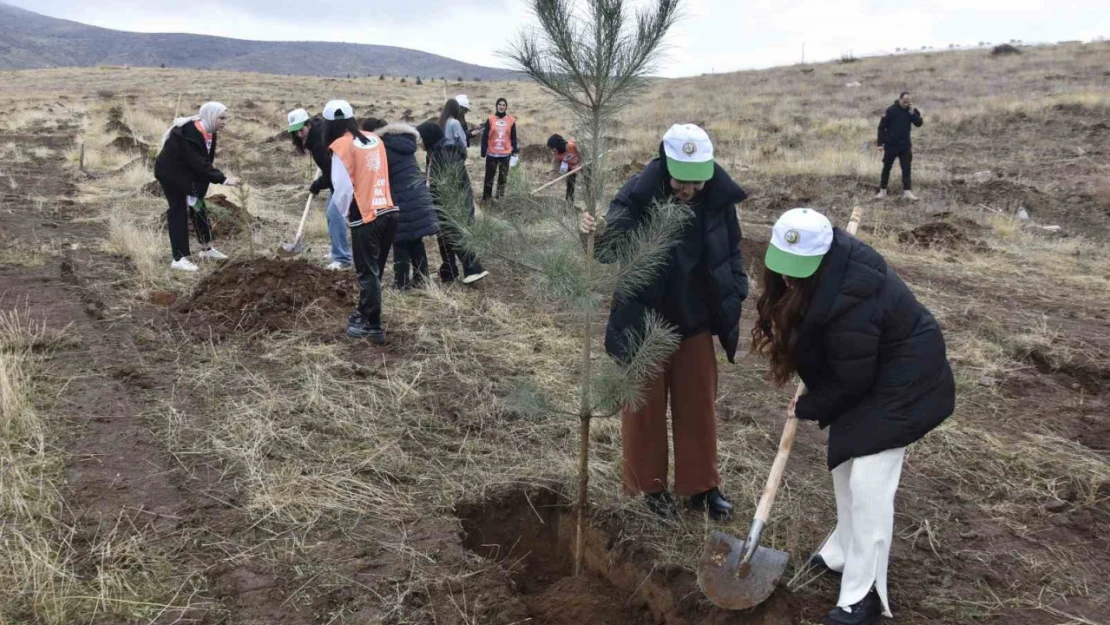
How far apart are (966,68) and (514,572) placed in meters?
32.4

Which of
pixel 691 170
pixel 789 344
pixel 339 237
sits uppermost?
pixel 691 170

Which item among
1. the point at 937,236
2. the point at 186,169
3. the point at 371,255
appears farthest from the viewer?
the point at 937,236

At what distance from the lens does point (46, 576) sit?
110 inches

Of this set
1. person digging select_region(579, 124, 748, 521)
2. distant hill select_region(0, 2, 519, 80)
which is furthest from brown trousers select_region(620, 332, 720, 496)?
distant hill select_region(0, 2, 519, 80)

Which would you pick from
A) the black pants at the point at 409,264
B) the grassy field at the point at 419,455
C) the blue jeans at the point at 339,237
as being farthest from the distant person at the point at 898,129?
the blue jeans at the point at 339,237

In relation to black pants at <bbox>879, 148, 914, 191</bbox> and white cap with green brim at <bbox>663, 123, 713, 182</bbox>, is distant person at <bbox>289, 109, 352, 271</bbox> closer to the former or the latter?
white cap with green brim at <bbox>663, 123, 713, 182</bbox>

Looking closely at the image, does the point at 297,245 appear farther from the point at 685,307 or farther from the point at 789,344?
the point at 789,344

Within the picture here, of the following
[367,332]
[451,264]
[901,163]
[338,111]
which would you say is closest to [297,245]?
[451,264]

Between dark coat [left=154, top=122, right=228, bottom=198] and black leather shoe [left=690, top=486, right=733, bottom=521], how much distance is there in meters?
5.55

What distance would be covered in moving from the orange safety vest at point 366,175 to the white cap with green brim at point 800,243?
11.1 feet

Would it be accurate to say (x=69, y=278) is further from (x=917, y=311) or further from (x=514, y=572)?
(x=917, y=311)

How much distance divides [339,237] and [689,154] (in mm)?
5324

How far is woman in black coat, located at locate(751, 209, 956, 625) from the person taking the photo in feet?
8.30

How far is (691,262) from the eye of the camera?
313cm
